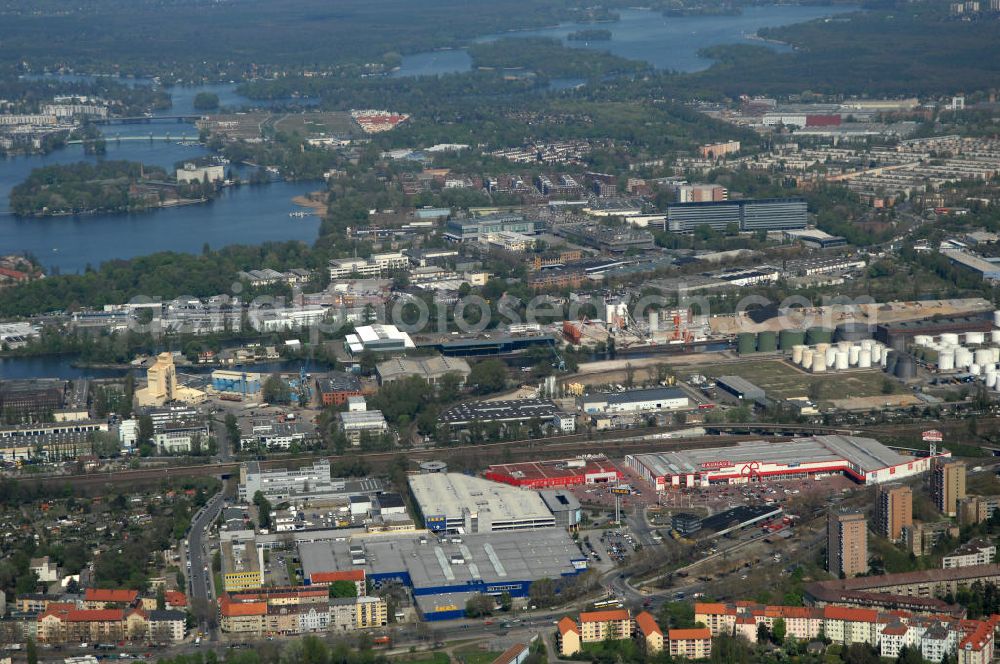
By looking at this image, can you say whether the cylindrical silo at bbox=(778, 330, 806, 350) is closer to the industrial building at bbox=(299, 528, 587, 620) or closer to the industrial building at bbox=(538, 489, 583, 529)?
the industrial building at bbox=(538, 489, 583, 529)

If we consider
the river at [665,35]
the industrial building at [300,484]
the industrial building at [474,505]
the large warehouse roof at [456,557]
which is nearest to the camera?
the large warehouse roof at [456,557]

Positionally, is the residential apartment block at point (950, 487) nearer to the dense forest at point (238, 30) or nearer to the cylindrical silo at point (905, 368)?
the cylindrical silo at point (905, 368)

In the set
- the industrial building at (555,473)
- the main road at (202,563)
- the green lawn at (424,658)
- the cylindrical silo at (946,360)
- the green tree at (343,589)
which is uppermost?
the green tree at (343,589)

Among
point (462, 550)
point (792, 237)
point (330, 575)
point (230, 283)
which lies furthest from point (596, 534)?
point (792, 237)

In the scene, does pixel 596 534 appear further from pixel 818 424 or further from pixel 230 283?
pixel 230 283

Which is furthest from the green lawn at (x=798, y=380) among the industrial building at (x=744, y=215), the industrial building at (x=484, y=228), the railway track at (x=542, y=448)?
the industrial building at (x=484, y=228)

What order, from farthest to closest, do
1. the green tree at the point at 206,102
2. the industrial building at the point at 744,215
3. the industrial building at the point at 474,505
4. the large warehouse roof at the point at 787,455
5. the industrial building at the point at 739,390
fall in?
the green tree at the point at 206,102 → the industrial building at the point at 744,215 → the industrial building at the point at 739,390 → the large warehouse roof at the point at 787,455 → the industrial building at the point at 474,505

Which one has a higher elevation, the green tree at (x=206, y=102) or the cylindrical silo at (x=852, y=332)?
the cylindrical silo at (x=852, y=332)

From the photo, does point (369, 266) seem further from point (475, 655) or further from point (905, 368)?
point (475, 655)
